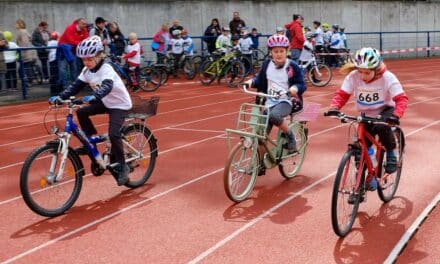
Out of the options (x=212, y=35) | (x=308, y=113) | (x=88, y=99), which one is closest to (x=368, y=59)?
(x=308, y=113)

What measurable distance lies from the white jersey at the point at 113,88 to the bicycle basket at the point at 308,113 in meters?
1.87

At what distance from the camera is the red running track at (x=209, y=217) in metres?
4.62

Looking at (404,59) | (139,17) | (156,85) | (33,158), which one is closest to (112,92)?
(33,158)

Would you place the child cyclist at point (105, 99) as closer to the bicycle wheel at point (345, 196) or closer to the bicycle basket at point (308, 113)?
the bicycle basket at point (308, 113)

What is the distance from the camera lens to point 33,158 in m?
5.33

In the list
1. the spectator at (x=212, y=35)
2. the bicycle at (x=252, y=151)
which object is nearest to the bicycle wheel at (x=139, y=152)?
the bicycle at (x=252, y=151)

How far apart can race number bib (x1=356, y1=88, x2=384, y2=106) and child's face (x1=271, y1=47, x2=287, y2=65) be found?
4.03 feet

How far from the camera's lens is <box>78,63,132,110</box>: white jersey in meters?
5.95

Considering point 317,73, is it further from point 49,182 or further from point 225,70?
point 49,182

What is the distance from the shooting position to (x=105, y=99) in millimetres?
6051

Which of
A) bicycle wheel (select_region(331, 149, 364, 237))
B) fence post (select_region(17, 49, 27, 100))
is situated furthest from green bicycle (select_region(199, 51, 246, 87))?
bicycle wheel (select_region(331, 149, 364, 237))

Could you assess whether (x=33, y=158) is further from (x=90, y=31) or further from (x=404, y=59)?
(x=404, y=59)

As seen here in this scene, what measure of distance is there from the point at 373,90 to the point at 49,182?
3060 mm

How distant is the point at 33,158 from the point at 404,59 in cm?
2432
